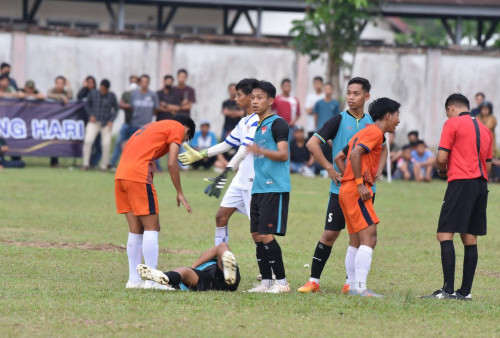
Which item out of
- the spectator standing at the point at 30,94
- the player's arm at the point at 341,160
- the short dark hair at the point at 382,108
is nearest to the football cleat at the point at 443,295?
the player's arm at the point at 341,160

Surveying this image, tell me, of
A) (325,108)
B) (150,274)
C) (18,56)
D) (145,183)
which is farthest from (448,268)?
(18,56)

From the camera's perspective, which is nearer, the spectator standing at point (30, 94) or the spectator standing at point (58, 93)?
the spectator standing at point (30, 94)

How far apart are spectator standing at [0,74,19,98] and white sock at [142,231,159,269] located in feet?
50.8

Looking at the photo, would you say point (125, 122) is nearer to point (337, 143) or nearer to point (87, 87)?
point (87, 87)

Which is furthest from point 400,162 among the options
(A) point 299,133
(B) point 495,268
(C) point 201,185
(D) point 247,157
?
(D) point 247,157

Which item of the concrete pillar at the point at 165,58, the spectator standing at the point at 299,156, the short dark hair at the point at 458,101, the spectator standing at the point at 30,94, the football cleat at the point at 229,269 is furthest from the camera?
the concrete pillar at the point at 165,58

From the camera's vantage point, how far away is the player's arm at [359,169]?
936cm

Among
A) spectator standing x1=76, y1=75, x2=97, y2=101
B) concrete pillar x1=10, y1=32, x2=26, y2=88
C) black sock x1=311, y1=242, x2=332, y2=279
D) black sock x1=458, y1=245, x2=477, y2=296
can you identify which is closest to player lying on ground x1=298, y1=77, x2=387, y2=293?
black sock x1=311, y1=242, x2=332, y2=279

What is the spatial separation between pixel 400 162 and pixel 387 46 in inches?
367

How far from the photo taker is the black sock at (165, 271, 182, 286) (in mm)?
9430

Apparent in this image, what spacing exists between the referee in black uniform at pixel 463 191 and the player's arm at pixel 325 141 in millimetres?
1057

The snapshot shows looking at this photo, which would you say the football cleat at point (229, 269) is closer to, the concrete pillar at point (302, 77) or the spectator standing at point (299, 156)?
the spectator standing at point (299, 156)

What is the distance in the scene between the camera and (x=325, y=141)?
9914mm

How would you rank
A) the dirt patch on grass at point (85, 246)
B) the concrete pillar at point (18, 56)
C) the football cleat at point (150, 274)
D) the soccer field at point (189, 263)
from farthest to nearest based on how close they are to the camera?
1. the concrete pillar at point (18, 56)
2. the dirt patch on grass at point (85, 246)
3. the football cleat at point (150, 274)
4. the soccer field at point (189, 263)
